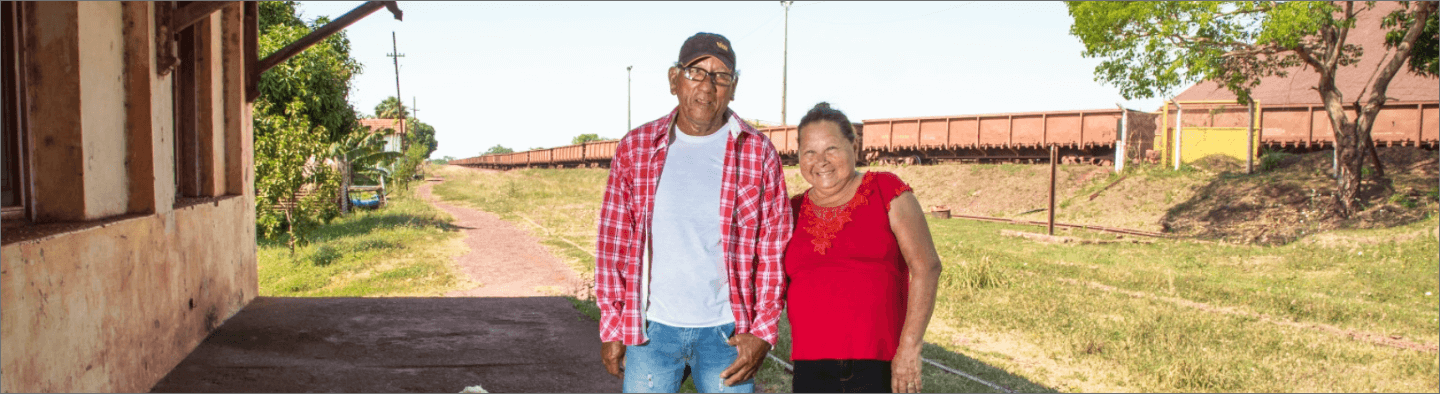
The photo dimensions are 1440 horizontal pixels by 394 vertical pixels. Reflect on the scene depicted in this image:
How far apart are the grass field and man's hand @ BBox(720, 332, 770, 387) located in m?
3.29

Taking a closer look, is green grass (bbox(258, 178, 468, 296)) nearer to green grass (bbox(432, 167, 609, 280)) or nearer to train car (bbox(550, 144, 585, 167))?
green grass (bbox(432, 167, 609, 280))

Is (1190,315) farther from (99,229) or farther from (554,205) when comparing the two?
Result: (554,205)

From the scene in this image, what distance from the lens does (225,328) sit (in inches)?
248

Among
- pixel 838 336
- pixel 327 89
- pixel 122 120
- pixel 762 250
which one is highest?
pixel 327 89

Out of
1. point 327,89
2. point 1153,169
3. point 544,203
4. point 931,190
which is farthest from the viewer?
point 544,203

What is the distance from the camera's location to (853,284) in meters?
2.27

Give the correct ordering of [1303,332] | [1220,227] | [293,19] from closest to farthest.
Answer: [1303,332] → [1220,227] → [293,19]

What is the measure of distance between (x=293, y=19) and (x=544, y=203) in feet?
35.1

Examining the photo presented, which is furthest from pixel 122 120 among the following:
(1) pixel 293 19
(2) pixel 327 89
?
(1) pixel 293 19

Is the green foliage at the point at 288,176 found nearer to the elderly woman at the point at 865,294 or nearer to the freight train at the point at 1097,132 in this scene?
the freight train at the point at 1097,132

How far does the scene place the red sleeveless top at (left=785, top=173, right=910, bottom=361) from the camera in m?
2.27

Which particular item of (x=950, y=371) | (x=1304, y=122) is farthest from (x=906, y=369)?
(x=1304, y=122)

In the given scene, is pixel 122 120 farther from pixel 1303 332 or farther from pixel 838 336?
pixel 1303 332

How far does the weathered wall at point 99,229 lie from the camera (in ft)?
10.8
